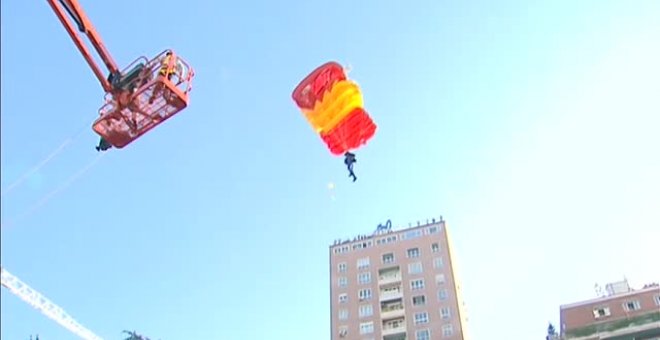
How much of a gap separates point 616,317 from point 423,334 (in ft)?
52.2

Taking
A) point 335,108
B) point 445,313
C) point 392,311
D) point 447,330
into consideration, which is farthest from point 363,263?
point 335,108

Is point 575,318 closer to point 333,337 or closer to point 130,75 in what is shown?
point 333,337

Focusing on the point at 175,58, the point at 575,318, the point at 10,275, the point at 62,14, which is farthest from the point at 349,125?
the point at 575,318

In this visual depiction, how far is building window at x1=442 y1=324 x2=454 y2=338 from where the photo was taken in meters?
58.2

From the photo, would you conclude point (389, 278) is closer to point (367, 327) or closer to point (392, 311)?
point (392, 311)

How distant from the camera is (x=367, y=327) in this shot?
61031 mm

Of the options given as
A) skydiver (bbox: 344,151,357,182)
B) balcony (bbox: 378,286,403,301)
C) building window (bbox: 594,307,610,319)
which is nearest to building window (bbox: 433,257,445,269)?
balcony (bbox: 378,286,403,301)

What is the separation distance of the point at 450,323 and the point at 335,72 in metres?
45.0

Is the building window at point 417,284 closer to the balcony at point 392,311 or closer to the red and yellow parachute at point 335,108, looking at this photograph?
the balcony at point 392,311

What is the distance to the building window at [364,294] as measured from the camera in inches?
2489

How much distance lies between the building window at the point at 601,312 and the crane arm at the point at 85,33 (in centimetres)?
4528

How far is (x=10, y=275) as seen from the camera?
829cm

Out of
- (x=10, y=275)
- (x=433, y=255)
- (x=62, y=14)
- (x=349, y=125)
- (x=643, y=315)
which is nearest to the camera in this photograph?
(x=10, y=275)

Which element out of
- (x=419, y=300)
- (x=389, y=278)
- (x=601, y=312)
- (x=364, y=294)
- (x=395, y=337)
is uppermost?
(x=389, y=278)
